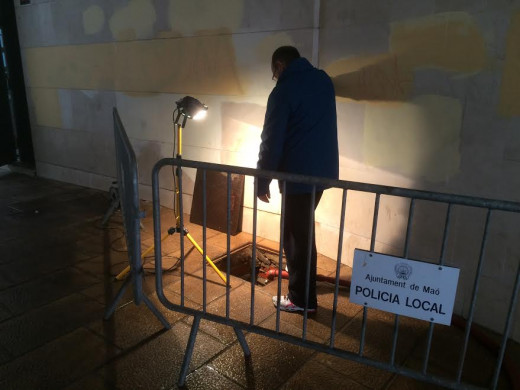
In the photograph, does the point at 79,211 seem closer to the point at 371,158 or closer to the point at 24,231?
the point at 24,231

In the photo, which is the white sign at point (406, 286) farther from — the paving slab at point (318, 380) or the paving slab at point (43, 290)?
the paving slab at point (43, 290)

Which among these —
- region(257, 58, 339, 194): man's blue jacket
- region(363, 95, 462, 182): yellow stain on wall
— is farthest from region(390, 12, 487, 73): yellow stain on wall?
region(257, 58, 339, 194): man's blue jacket

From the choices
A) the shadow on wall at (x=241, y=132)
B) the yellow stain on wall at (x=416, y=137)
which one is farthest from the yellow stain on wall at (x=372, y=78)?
the shadow on wall at (x=241, y=132)

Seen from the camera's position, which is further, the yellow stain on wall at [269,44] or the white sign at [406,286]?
the yellow stain on wall at [269,44]

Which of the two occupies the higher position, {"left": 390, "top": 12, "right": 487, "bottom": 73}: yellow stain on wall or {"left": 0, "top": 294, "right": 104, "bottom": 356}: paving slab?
{"left": 390, "top": 12, "right": 487, "bottom": 73}: yellow stain on wall

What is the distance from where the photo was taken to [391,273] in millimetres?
2271

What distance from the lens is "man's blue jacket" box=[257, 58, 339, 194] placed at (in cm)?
317

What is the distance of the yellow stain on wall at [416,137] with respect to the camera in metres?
3.40

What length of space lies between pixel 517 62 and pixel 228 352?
2864mm

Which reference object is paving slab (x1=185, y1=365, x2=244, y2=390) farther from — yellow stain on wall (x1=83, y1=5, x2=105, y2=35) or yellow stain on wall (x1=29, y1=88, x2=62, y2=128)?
yellow stain on wall (x1=29, y1=88, x2=62, y2=128)

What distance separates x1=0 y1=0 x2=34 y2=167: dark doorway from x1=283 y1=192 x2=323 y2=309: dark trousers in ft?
21.7

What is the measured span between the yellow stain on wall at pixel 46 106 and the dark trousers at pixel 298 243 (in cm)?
562

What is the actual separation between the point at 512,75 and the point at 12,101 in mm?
8048

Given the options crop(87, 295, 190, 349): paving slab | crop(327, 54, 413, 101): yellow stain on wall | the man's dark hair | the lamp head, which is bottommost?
crop(87, 295, 190, 349): paving slab
